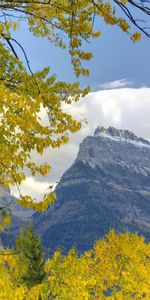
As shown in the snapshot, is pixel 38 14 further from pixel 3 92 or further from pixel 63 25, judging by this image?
pixel 3 92

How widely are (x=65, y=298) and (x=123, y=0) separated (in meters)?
24.1

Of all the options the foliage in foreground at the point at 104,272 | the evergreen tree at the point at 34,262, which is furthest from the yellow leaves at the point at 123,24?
the evergreen tree at the point at 34,262

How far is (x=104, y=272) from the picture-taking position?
134 feet

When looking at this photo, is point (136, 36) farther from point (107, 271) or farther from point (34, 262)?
point (34, 262)

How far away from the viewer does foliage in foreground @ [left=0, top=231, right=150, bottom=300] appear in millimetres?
29216

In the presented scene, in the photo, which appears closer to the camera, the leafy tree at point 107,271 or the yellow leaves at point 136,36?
the yellow leaves at point 136,36

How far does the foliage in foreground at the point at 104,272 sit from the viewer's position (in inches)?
1150

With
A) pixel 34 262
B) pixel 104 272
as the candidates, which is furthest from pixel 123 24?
pixel 34 262

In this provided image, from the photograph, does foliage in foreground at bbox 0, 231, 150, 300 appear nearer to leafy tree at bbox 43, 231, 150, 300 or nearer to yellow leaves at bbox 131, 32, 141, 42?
leafy tree at bbox 43, 231, 150, 300

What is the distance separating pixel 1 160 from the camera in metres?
8.45

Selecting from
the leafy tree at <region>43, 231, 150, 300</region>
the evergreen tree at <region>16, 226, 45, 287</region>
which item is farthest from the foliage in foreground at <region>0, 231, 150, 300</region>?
the evergreen tree at <region>16, 226, 45, 287</region>

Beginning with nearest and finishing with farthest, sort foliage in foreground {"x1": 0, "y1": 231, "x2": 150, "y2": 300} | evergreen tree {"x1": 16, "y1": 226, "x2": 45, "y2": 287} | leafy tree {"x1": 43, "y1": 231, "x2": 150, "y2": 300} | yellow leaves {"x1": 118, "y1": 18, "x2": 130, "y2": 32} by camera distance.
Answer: yellow leaves {"x1": 118, "y1": 18, "x2": 130, "y2": 32}, foliage in foreground {"x1": 0, "y1": 231, "x2": 150, "y2": 300}, leafy tree {"x1": 43, "y1": 231, "x2": 150, "y2": 300}, evergreen tree {"x1": 16, "y1": 226, "x2": 45, "y2": 287}

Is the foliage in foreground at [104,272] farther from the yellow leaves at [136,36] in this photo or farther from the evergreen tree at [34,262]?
the yellow leaves at [136,36]

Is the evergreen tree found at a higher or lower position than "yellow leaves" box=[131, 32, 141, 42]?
higher
